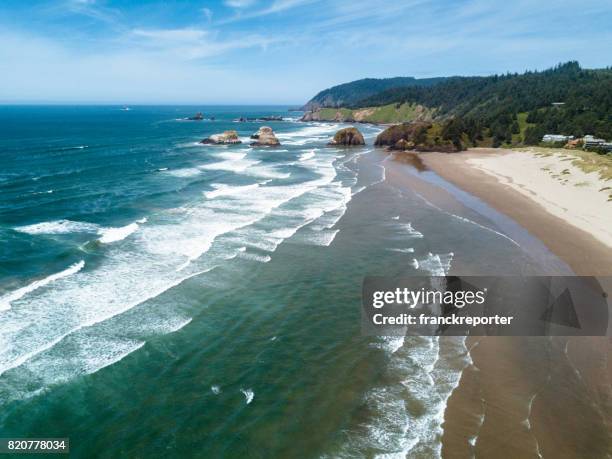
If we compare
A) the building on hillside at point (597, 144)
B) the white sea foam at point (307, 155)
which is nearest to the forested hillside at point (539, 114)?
the building on hillside at point (597, 144)

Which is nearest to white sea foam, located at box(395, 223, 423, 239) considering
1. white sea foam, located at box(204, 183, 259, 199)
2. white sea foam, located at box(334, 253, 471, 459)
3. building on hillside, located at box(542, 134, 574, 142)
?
white sea foam, located at box(334, 253, 471, 459)

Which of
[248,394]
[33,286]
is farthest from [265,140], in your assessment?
[248,394]

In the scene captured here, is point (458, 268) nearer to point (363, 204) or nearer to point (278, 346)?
point (278, 346)

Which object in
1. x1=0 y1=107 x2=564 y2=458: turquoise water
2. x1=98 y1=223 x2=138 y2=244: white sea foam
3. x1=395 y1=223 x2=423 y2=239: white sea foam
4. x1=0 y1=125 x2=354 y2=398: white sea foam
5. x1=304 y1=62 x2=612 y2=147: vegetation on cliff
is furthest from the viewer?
x1=304 y1=62 x2=612 y2=147: vegetation on cliff

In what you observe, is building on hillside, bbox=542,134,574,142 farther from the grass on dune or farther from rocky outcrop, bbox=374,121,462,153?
rocky outcrop, bbox=374,121,462,153

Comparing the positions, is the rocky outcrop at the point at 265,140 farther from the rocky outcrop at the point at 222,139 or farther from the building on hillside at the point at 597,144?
the building on hillside at the point at 597,144

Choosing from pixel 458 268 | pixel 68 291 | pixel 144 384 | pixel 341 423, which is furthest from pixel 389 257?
pixel 68 291

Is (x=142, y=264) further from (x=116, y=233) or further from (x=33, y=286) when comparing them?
(x=116, y=233)
